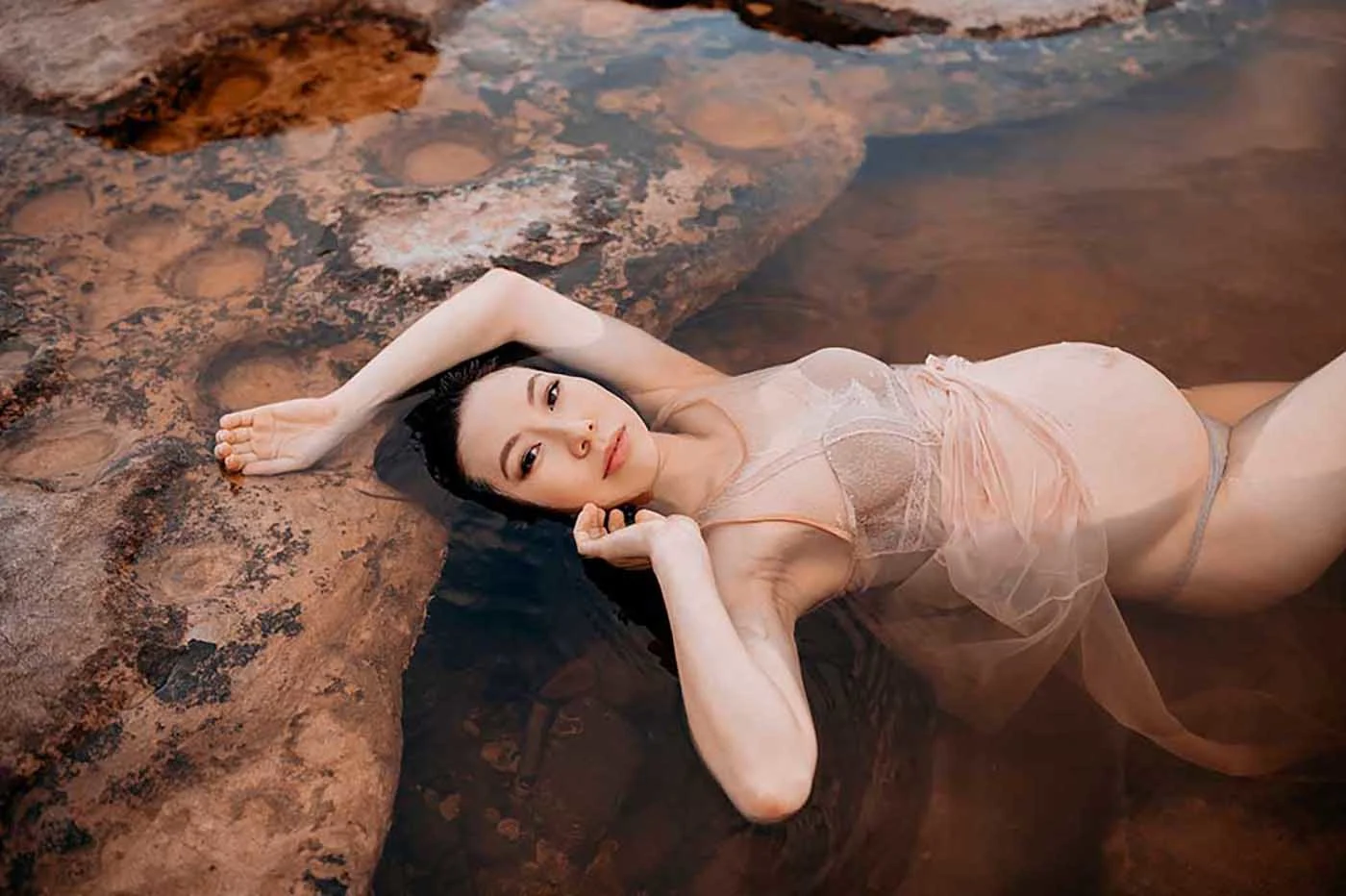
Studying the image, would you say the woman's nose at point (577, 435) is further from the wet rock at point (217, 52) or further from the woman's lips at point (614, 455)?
the wet rock at point (217, 52)

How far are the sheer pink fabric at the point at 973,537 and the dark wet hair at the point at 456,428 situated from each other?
0.61 metres

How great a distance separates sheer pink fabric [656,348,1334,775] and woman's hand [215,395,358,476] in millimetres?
1098

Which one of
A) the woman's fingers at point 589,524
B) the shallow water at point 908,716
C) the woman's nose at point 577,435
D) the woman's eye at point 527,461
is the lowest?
the shallow water at point 908,716

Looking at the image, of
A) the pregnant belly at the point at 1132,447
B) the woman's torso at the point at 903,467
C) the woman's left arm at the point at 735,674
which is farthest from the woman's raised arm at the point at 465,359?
the pregnant belly at the point at 1132,447

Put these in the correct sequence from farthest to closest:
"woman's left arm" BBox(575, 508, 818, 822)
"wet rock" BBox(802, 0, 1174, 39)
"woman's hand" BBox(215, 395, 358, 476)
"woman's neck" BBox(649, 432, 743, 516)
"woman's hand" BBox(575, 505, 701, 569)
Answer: "wet rock" BBox(802, 0, 1174, 39) < "woman's hand" BBox(215, 395, 358, 476) < "woman's neck" BBox(649, 432, 743, 516) < "woman's hand" BBox(575, 505, 701, 569) < "woman's left arm" BBox(575, 508, 818, 822)

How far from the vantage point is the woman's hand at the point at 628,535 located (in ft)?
7.53

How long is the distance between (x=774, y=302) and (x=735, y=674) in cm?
178

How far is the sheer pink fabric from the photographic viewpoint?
2.47 metres

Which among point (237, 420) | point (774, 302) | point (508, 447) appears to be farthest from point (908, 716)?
point (237, 420)

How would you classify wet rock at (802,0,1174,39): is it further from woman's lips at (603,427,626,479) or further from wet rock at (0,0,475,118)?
woman's lips at (603,427,626,479)

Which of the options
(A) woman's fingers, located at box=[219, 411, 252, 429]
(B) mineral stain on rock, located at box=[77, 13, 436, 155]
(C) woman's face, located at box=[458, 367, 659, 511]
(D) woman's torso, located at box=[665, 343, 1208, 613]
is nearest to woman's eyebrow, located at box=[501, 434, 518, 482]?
(C) woman's face, located at box=[458, 367, 659, 511]

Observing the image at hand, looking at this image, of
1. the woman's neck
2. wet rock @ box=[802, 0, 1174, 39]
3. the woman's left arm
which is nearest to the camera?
the woman's left arm

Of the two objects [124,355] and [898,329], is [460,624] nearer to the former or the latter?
[124,355]

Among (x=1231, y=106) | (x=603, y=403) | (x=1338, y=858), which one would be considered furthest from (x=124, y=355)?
(x=1231, y=106)
